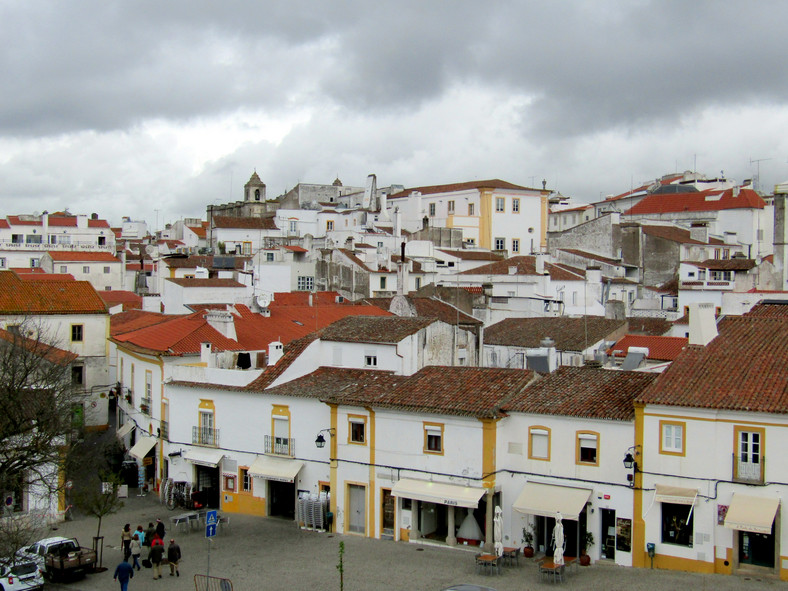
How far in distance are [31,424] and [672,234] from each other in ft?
198

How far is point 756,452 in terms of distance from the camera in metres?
22.5

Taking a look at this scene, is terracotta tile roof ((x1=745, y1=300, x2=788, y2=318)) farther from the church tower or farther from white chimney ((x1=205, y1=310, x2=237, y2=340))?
the church tower

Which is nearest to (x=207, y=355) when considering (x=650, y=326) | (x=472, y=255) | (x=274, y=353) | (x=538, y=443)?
(x=274, y=353)

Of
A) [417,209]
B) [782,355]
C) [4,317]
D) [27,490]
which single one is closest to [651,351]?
[782,355]

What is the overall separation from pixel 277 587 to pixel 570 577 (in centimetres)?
758

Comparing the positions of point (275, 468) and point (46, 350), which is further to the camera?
point (46, 350)

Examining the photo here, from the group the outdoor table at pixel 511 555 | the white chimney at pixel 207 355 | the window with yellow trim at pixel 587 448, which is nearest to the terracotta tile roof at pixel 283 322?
the white chimney at pixel 207 355

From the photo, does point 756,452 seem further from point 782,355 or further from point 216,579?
point 216,579

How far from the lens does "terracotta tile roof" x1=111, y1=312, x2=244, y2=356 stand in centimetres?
3494

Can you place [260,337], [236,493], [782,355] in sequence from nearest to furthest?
[782,355] < [236,493] < [260,337]

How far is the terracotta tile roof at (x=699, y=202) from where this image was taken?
8294cm

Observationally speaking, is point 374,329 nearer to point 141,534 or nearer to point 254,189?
point 141,534

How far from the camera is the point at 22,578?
73.8 ft

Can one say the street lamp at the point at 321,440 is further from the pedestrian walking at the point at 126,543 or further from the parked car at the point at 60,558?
the parked car at the point at 60,558
